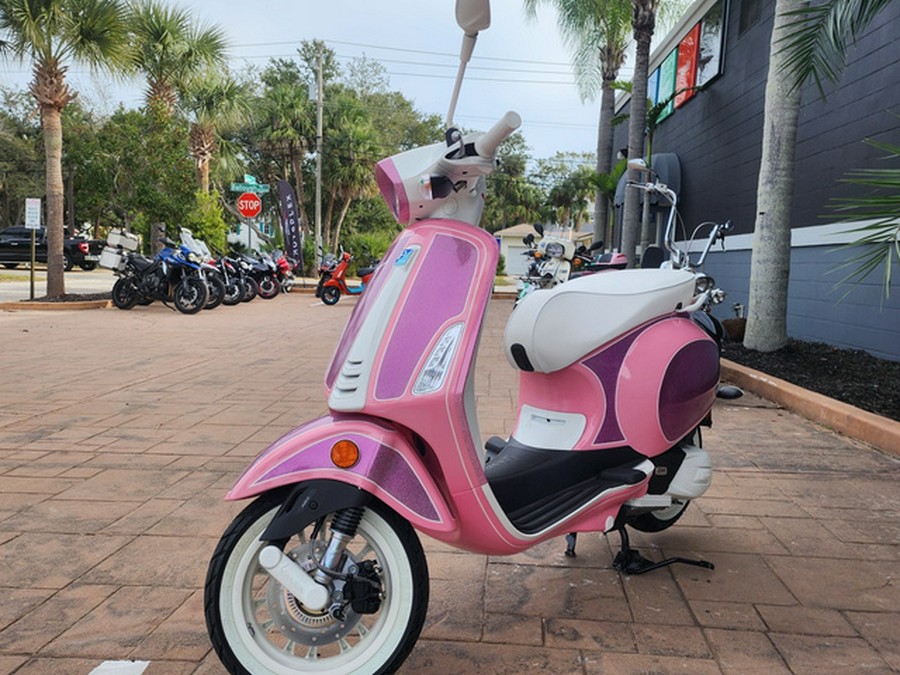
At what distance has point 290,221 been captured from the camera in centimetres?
2348

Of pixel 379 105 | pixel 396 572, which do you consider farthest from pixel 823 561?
pixel 379 105

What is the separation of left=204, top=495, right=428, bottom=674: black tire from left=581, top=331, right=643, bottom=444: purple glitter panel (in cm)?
88

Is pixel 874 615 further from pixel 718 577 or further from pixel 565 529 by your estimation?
pixel 565 529

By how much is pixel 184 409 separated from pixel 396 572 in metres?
3.88

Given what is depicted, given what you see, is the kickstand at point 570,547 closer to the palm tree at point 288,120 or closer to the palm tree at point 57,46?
the palm tree at point 57,46

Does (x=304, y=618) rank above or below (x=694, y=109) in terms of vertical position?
below

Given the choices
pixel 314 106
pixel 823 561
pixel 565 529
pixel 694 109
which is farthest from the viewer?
pixel 314 106

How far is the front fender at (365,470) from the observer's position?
1.84m

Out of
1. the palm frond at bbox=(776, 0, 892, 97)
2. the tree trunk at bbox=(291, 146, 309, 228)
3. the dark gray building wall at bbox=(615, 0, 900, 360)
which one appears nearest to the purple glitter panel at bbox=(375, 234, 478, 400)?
the dark gray building wall at bbox=(615, 0, 900, 360)

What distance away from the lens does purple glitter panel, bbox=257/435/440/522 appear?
185 centimetres

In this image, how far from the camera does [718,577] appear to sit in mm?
2723

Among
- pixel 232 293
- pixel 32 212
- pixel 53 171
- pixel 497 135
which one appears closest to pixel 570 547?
pixel 497 135

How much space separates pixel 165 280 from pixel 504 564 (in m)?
11.8

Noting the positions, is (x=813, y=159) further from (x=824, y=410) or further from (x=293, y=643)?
(x=293, y=643)
